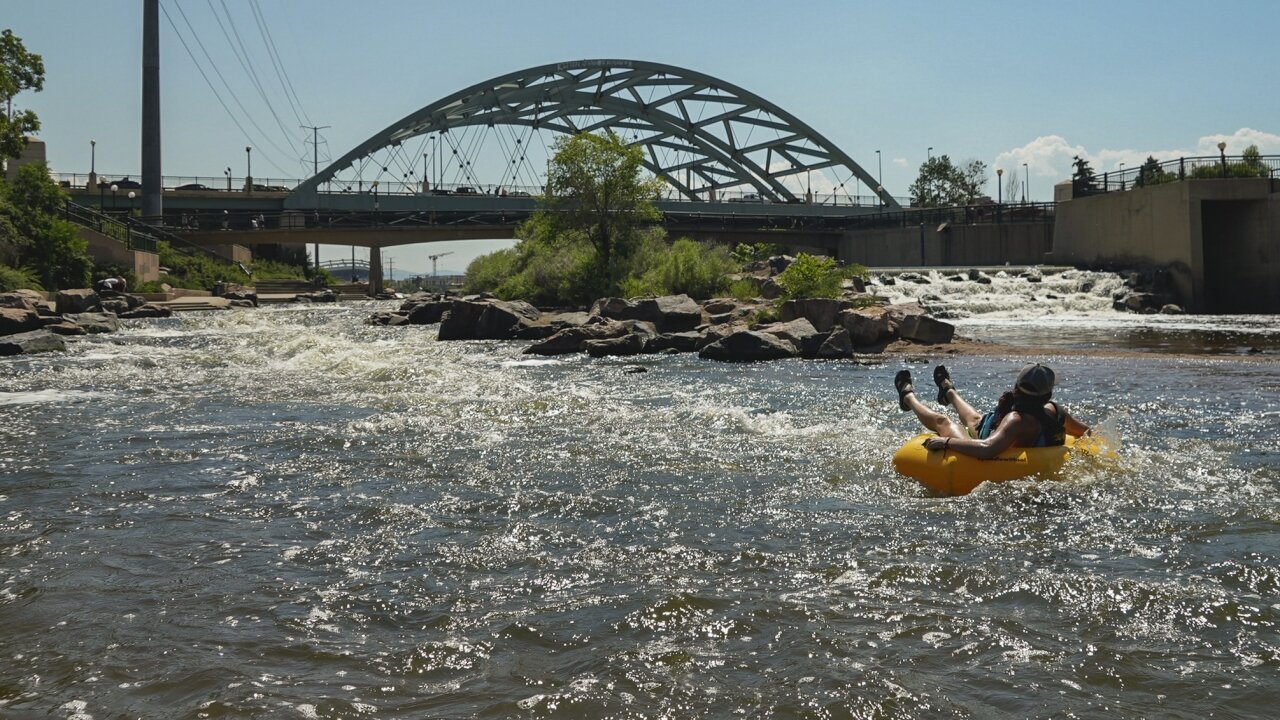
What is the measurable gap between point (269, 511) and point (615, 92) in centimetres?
6389

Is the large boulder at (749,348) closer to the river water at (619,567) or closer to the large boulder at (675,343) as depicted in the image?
the large boulder at (675,343)

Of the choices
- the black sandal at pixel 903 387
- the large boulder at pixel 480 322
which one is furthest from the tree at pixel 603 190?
the black sandal at pixel 903 387

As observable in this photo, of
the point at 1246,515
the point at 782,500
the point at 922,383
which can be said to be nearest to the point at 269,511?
the point at 782,500

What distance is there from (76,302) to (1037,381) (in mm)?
25514

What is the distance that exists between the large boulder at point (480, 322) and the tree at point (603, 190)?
995 cm

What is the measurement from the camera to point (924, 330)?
746 inches

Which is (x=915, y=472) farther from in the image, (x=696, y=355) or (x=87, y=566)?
(x=696, y=355)

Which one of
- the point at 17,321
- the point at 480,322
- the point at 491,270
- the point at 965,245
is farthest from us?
the point at 965,245

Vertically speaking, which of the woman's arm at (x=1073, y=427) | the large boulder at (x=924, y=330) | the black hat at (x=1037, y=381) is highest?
the large boulder at (x=924, y=330)

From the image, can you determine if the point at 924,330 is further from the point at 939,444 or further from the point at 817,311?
the point at 939,444

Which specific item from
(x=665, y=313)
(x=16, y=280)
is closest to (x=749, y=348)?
(x=665, y=313)

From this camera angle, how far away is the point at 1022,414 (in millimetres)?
7379

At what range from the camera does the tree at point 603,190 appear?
110ft

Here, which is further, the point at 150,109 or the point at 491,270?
the point at 150,109
